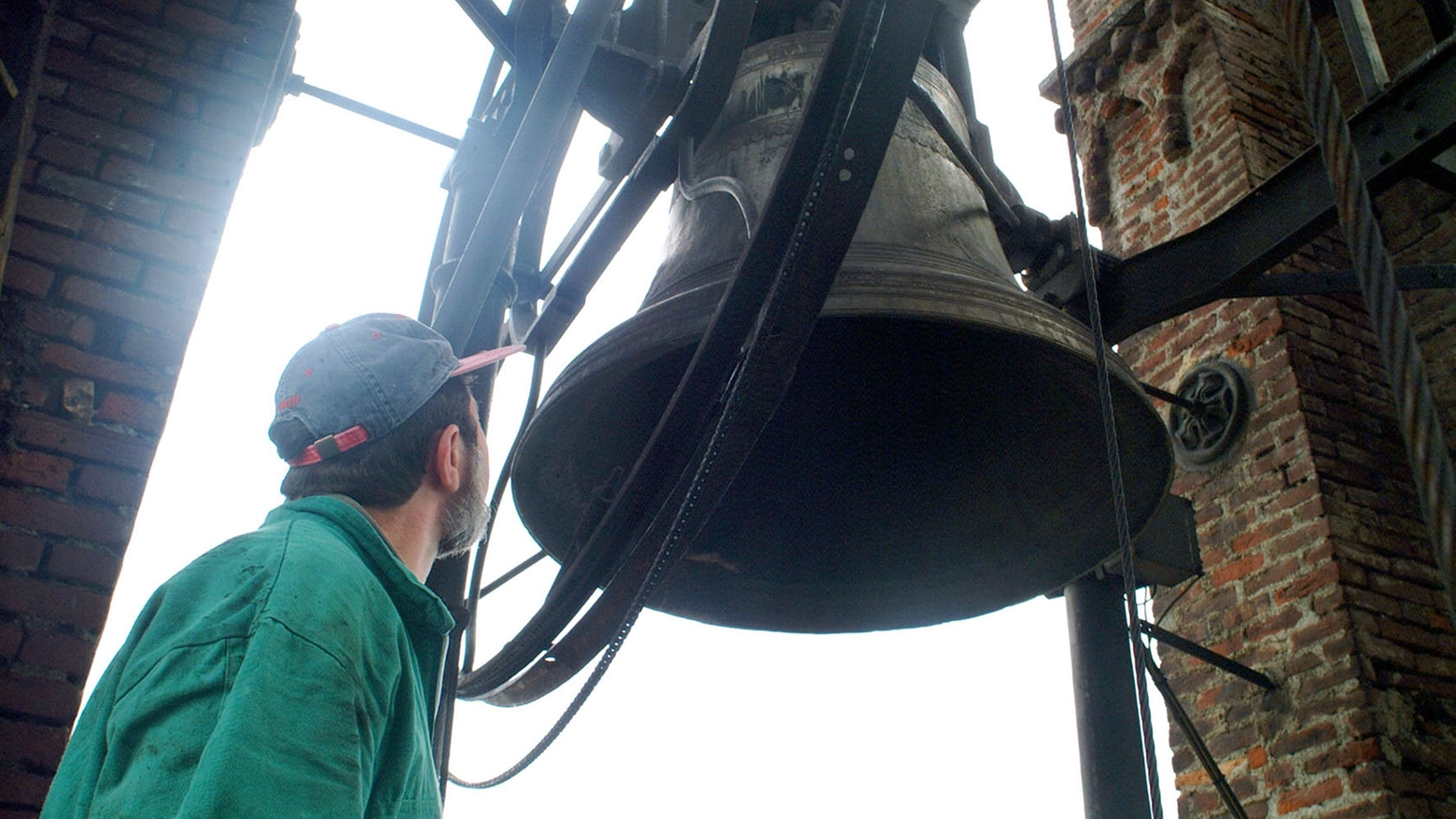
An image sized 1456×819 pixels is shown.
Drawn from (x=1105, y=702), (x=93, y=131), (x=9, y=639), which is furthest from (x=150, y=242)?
(x=1105, y=702)

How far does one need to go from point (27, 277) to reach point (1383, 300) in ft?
7.09

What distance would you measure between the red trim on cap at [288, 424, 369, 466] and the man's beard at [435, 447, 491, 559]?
0.44 ft

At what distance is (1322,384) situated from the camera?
11.9 feet

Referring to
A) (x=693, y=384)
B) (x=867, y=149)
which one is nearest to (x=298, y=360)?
(x=693, y=384)

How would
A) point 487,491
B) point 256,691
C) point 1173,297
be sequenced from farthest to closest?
1. point 1173,297
2. point 487,491
3. point 256,691

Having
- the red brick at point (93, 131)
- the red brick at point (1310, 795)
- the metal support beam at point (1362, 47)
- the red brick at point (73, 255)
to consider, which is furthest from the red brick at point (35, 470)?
the red brick at point (1310, 795)

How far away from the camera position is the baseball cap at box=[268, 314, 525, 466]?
4.15 ft

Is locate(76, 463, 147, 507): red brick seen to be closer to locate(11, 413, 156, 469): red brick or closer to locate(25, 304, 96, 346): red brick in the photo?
locate(11, 413, 156, 469): red brick

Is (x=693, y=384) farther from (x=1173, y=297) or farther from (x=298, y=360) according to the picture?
(x=1173, y=297)

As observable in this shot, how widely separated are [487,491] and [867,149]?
64cm

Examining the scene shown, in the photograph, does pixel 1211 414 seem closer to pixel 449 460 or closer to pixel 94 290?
pixel 449 460

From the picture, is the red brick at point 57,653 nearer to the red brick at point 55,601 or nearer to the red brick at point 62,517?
the red brick at point 55,601

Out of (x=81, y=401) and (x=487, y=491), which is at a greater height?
(x=81, y=401)

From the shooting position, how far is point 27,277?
6.78ft
